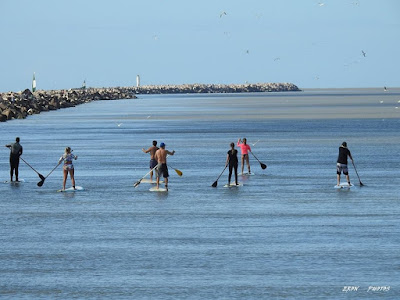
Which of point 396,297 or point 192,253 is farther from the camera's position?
point 192,253

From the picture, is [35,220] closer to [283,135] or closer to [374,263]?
[374,263]

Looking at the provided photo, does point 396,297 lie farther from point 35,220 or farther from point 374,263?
point 35,220

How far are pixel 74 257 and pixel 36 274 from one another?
159cm

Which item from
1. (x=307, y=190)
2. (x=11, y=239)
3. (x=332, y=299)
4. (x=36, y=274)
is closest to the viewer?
(x=332, y=299)

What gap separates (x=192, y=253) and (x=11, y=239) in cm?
403

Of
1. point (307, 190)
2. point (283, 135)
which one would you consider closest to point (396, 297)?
point (307, 190)

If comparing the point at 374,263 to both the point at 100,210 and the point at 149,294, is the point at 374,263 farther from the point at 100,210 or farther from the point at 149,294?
the point at 100,210

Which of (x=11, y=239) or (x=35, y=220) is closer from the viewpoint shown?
(x=11, y=239)

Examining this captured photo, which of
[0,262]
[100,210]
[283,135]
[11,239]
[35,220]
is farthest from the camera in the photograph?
[283,135]

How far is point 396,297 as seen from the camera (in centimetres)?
1482

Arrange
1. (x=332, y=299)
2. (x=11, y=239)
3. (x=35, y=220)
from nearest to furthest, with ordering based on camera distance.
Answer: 1. (x=332, y=299)
2. (x=11, y=239)
3. (x=35, y=220)

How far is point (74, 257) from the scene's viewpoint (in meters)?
18.4

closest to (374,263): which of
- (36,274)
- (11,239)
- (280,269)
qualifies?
(280,269)

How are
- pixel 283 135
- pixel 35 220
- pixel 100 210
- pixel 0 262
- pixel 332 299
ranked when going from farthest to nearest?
pixel 283 135
pixel 100 210
pixel 35 220
pixel 0 262
pixel 332 299
